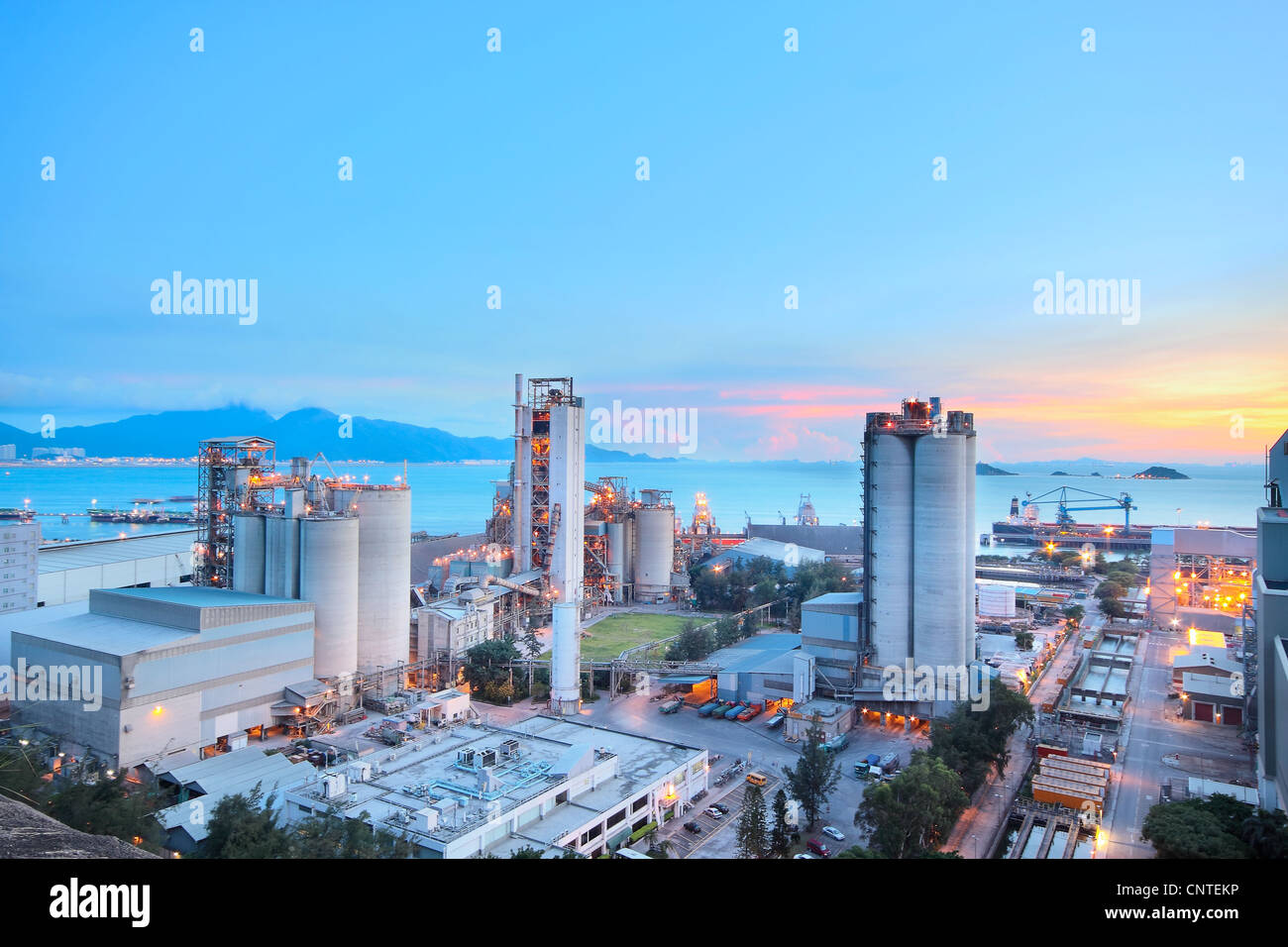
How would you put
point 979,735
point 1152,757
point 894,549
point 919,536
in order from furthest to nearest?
1. point 894,549
2. point 919,536
3. point 1152,757
4. point 979,735

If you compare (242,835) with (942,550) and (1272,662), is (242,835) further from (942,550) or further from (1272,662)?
(1272,662)

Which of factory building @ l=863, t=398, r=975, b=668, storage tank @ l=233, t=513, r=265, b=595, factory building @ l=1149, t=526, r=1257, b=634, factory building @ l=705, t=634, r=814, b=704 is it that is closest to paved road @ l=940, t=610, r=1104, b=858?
factory building @ l=863, t=398, r=975, b=668

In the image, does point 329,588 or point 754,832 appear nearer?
point 754,832

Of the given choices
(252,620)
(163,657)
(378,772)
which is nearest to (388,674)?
(252,620)

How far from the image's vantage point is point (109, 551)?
36031 millimetres

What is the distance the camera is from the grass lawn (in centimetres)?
3088

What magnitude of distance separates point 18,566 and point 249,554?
14436 millimetres

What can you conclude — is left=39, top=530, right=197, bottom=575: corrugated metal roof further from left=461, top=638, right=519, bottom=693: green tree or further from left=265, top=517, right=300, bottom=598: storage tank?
left=461, top=638, right=519, bottom=693: green tree

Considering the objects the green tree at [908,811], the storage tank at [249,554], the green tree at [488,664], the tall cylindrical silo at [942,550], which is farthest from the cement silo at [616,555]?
the green tree at [908,811]

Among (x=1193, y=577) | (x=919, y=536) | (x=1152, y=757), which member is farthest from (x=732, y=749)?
(x=1193, y=577)

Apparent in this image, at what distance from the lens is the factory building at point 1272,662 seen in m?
14.6

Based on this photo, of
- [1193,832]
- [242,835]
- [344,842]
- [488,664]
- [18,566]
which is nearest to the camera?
[242,835]

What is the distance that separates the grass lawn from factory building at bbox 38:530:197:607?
18061 millimetres
